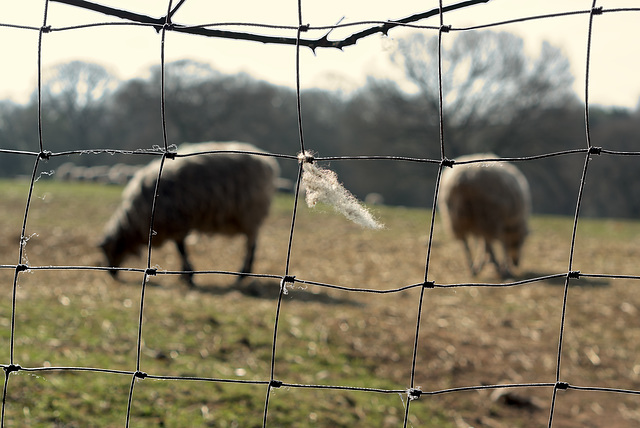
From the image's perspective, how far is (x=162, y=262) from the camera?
952cm

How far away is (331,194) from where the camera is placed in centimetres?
189

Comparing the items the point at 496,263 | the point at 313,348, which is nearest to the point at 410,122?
the point at 496,263

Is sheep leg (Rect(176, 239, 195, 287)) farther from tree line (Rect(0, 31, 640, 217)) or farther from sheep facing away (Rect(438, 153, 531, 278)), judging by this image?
tree line (Rect(0, 31, 640, 217))

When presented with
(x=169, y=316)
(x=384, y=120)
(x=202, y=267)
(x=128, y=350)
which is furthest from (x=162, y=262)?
(x=384, y=120)

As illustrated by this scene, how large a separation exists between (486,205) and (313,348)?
4.20 meters

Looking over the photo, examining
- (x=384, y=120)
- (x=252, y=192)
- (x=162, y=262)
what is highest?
(x=384, y=120)

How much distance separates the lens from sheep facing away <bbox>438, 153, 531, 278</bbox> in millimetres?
7906

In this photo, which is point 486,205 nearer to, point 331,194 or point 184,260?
point 184,260

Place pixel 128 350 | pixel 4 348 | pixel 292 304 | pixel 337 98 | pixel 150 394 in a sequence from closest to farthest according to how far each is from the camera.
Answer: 1. pixel 150 394
2. pixel 4 348
3. pixel 128 350
4. pixel 292 304
5. pixel 337 98

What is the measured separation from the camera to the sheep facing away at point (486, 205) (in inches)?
311

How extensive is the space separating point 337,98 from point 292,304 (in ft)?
100

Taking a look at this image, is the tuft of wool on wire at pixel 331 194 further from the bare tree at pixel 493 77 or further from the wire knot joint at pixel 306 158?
the bare tree at pixel 493 77

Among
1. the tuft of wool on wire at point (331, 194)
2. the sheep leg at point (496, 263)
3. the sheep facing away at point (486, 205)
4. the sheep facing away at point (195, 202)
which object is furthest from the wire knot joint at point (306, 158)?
the sheep leg at point (496, 263)

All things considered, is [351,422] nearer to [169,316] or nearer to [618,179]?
[169,316]
